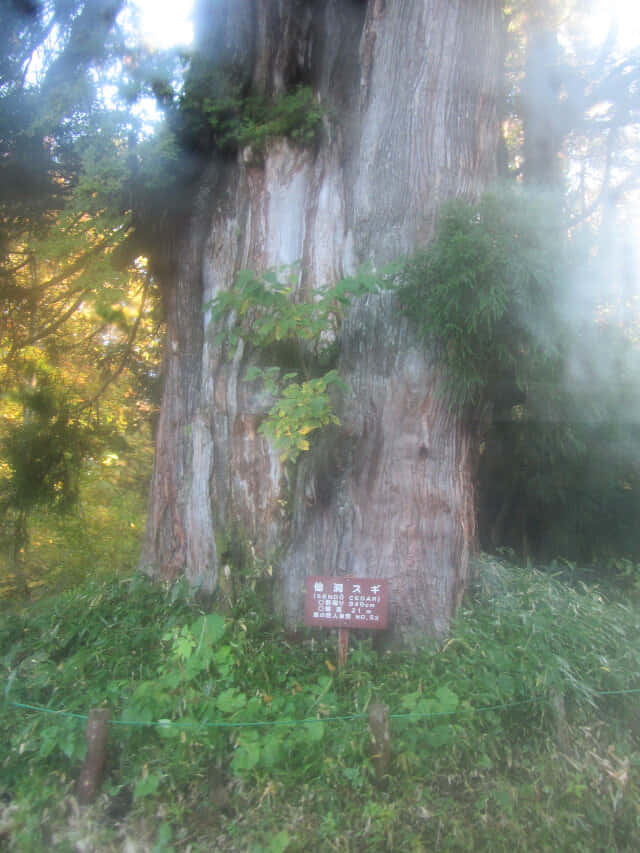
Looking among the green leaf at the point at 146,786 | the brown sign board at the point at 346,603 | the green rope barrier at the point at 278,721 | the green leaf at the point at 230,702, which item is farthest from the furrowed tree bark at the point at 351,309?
the green leaf at the point at 146,786

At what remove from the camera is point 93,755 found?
10.5 ft

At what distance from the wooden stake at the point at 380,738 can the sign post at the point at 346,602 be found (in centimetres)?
70

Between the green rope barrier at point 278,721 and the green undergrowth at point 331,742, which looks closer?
the green undergrowth at point 331,742

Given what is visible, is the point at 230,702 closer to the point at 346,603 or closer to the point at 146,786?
the point at 146,786

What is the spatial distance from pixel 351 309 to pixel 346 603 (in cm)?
196

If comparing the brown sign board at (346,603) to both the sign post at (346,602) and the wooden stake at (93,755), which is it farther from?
the wooden stake at (93,755)

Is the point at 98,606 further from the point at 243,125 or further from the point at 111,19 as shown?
the point at 111,19

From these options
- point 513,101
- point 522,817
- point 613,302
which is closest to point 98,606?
point 522,817

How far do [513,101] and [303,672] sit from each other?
679cm

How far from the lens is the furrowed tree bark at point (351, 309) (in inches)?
172

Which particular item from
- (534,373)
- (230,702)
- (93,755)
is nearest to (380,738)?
(230,702)

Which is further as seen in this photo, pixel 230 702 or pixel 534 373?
pixel 534 373

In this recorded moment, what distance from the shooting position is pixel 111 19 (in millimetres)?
5633

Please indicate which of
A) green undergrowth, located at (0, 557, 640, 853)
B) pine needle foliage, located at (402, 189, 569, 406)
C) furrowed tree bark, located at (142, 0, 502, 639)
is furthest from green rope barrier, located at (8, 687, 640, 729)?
pine needle foliage, located at (402, 189, 569, 406)
